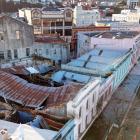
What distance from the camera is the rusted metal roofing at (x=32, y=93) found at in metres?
24.9

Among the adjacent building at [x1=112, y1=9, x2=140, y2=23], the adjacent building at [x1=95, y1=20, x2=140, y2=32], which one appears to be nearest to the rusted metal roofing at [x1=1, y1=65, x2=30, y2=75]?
the adjacent building at [x1=95, y1=20, x2=140, y2=32]

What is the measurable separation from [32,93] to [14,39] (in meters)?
15.9

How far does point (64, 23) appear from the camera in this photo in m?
66.6

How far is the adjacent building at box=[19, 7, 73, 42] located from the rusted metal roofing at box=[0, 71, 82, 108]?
37.5 meters

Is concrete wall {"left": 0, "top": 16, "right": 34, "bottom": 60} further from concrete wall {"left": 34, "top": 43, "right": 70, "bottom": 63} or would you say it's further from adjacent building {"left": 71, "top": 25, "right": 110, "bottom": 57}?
adjacent building {"left": 71, "top": 25, "right": 110, "bottom": 57}

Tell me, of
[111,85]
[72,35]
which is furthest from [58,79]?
[72,35]

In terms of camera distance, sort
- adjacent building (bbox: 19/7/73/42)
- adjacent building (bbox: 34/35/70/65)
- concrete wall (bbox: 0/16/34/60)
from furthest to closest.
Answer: adjacent building (bbox: 19/7/73/42) → adjacent building (bbox: 34/35/70/65) → concrete wall (bbox: 0/16/34/60)

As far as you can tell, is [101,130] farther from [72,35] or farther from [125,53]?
[72,35]

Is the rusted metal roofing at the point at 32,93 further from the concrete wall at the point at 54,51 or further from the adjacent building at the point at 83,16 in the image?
the adjacent building at the point at 83,16

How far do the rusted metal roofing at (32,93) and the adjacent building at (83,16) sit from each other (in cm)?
4774

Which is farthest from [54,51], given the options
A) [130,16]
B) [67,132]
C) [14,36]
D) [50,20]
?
[130,16]

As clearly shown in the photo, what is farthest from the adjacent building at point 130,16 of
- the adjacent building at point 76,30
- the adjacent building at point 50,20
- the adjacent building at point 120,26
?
the adjacent building at point 50,20

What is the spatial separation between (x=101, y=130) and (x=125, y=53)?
19548mm

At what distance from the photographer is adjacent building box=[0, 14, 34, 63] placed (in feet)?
125
